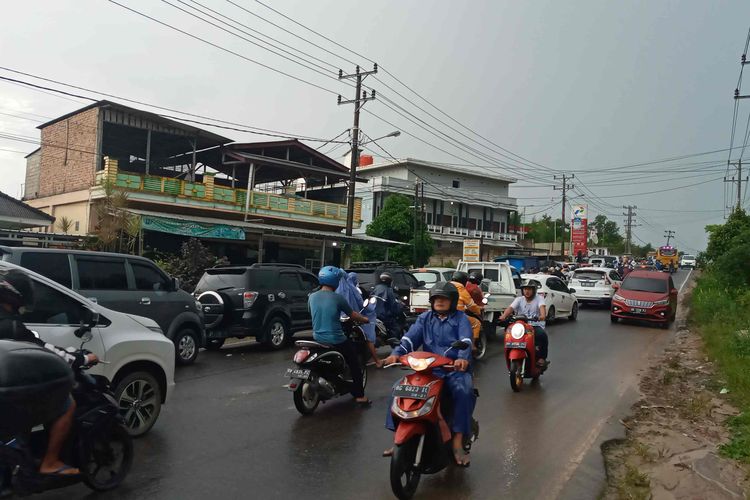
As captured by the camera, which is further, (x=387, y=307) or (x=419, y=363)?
(x=387, y=307)

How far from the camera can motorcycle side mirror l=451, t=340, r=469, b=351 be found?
499cm

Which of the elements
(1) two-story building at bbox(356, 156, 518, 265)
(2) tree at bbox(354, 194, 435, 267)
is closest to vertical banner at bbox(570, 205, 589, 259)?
(1) two-story building at bbox(356, 156, 518, 265)

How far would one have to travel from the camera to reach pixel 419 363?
15.5 ft

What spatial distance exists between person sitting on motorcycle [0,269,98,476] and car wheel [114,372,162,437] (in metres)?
1.53

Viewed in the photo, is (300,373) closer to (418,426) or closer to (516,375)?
(418,426)

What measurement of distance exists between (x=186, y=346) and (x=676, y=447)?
7653mm

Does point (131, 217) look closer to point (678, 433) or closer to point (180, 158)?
point (180, 158)

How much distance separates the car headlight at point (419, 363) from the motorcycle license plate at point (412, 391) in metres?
0.14

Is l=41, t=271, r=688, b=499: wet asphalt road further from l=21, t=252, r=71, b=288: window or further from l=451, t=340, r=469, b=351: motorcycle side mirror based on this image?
l=21, t=252, r=71, b=288: window

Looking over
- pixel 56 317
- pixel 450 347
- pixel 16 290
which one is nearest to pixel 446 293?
pixel 450 347

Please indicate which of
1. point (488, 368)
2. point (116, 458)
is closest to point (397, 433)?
point (116, 458)

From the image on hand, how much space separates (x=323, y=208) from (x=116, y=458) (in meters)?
28.0

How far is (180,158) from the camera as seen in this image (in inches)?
1187

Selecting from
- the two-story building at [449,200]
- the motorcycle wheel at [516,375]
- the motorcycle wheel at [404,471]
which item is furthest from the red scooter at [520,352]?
the two-story building at [449,200]
